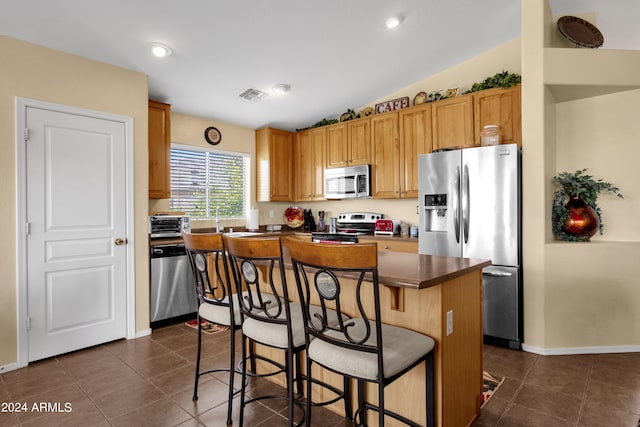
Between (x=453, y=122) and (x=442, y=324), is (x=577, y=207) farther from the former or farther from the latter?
(x=442, y=324)

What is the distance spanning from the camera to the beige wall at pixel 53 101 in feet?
8.95

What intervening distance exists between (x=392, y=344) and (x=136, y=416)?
1683mm

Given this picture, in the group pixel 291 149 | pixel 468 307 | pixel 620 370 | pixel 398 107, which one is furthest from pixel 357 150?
pixel 620 370

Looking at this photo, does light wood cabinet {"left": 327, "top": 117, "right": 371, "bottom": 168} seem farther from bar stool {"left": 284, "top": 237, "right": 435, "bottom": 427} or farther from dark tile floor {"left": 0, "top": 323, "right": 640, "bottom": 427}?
bar stool {"left": 284, "top": 237, "right": 435, "bottom": 427}

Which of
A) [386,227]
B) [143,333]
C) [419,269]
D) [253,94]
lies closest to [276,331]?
[419,269]

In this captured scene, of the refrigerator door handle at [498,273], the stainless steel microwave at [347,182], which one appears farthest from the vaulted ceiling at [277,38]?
the refrigerator door handle at [498,273]

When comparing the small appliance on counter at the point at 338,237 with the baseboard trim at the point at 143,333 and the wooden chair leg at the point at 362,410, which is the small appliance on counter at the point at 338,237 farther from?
the wooden chair leg at the point at 362,410

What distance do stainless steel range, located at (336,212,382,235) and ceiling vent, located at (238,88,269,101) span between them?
2.01 m

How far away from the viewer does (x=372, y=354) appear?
1.44m

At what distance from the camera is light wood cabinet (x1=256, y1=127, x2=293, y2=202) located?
207 inches

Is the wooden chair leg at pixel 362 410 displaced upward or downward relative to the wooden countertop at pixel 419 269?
downward

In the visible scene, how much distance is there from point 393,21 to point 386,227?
7.83 ft

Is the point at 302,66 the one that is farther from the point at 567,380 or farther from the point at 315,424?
the point at 567,380

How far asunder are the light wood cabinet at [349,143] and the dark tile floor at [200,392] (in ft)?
9.13
